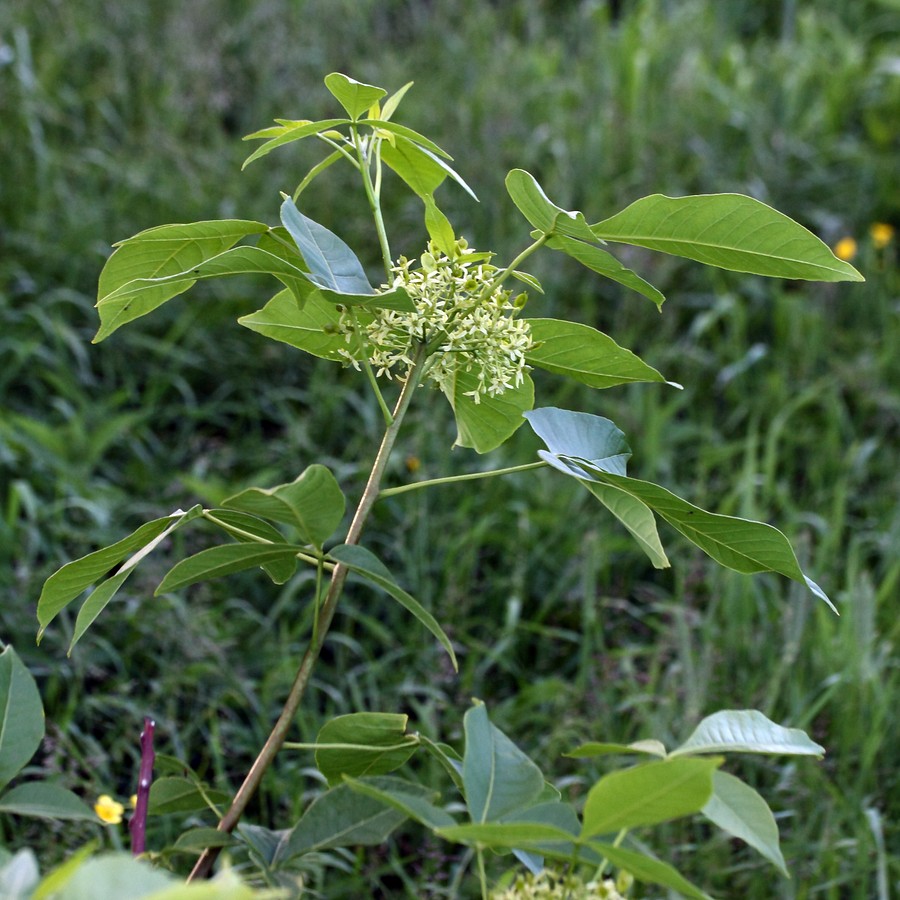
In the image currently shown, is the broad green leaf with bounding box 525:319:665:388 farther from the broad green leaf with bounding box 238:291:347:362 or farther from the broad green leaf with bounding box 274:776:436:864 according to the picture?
the broad green leaf with bounding box 274:776:436:864

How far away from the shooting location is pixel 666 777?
524 mm

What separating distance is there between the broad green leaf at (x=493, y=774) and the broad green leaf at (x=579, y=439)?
18 cm

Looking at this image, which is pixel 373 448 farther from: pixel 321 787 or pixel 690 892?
pixel 690 892

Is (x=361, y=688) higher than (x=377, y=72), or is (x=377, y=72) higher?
(x=377, y=72)

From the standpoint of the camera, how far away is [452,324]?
74 centimetres

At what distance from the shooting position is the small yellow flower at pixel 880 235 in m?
3.20

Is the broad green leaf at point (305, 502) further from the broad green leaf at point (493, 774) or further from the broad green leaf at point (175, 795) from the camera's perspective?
the broad green leaf at point (175, 795)

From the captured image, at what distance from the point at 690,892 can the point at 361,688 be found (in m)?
1.52

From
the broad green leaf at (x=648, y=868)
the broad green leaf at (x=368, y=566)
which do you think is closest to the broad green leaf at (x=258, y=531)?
the broad green leaf at (x=368, y=566)

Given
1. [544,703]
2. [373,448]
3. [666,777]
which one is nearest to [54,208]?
[373,448]

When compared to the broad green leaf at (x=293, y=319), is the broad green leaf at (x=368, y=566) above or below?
below

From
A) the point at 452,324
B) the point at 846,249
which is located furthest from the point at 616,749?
the point at 846,249

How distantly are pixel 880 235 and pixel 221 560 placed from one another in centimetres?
294

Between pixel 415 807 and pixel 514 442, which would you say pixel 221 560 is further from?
pixel 514 442
